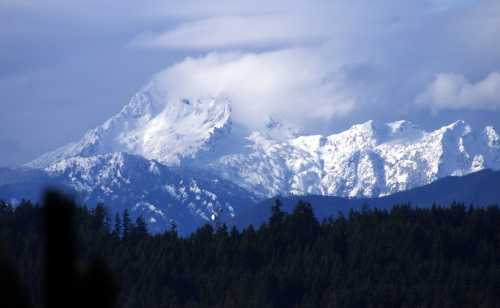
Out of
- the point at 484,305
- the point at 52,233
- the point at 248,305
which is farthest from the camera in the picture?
the point at 248,305

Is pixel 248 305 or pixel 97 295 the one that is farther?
pixel 248 305

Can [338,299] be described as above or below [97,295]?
above

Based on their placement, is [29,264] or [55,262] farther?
[29,264]

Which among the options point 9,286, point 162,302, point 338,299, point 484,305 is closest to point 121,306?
point 162,302

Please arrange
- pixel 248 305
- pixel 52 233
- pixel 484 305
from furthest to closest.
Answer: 1. pixel 248 305
2. pixel 484 305
3. pixel 52 233

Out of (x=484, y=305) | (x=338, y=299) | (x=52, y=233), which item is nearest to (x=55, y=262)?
(x=52, y=233)

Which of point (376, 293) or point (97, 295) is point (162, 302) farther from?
point (97, 295)

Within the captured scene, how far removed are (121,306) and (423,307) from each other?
1987 inches

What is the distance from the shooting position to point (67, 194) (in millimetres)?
11875

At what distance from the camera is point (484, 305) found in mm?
180500

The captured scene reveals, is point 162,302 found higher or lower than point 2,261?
higher

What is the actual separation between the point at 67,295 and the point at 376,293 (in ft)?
625

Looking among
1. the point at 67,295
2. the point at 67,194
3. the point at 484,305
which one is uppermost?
the point at 484,305

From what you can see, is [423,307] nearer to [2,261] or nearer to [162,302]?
[162,302]
